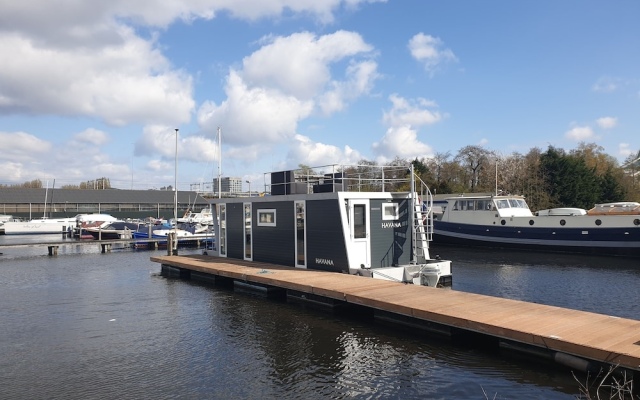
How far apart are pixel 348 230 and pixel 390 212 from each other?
198 cm

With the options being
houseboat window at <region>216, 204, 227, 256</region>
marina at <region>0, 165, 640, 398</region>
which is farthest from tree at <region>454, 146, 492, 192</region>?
houseboat window at <region>216, 204, 227, 256</region>

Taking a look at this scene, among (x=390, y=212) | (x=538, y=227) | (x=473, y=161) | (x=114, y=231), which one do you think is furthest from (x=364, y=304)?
(x=473, y=161)

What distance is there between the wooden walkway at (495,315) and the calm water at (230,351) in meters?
0.84

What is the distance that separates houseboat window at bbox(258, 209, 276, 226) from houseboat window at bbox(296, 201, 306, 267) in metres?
1.57

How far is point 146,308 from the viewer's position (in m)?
17.0

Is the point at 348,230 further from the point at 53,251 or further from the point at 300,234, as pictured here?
the point at 53,251

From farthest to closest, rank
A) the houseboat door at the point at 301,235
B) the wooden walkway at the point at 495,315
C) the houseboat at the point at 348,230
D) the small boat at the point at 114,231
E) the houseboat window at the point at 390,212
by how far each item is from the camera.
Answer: the small boat at the point at 114,231 → the houseboat door at the point at 301,235 → the houseboat window at the point at 390,212 → the houseboat at the point at 348,230 → the wooden walkway at the point at 495,315

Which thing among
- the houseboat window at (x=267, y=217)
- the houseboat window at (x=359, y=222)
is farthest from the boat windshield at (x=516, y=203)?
the houseboat window at (x=359, y=222)

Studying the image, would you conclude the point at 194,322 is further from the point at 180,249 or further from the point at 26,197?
the point at 26,197

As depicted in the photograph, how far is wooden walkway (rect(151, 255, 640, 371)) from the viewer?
884cm

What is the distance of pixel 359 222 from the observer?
17312 mm

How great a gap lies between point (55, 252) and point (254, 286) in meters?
24.7

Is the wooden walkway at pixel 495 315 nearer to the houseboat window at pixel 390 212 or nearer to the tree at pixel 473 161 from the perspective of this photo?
the houseboat window at pixel 390 212

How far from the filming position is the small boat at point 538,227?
104ft
